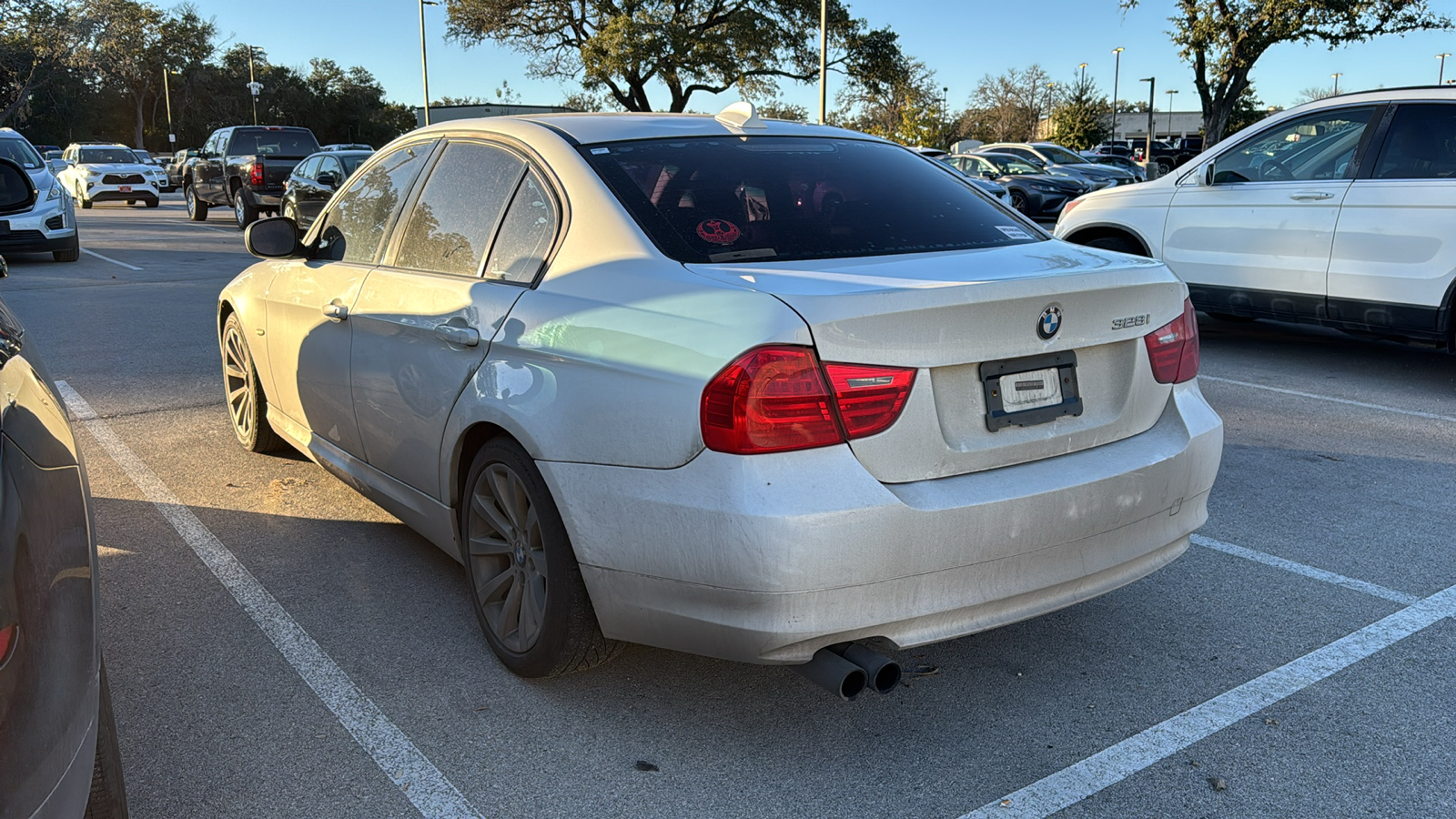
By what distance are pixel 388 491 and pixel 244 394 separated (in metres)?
1.98

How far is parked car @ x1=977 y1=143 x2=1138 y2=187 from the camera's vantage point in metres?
25.6

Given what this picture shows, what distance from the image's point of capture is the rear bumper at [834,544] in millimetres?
2568

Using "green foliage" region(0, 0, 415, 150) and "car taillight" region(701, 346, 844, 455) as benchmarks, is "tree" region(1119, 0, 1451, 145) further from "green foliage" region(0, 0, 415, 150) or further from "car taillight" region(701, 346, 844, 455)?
Answer: "green foliage" region(0, 0, 415, 150)

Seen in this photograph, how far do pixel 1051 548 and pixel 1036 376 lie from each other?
430 millimetres

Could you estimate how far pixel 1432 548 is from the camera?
4340 millimetres

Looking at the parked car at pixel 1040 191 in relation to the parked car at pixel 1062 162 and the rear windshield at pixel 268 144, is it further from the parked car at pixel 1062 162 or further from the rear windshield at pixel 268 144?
the rear windshield at pixel 268 144

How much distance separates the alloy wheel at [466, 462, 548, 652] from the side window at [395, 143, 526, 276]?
2.34 feet

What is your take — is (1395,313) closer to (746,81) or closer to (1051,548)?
(1051,548)

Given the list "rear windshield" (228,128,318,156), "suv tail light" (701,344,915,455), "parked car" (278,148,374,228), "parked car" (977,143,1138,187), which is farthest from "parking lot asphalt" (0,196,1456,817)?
"parked car" (977,143,1138,187)

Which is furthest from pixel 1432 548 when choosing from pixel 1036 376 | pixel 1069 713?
pixel 1036 376

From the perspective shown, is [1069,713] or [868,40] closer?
[1069,713]

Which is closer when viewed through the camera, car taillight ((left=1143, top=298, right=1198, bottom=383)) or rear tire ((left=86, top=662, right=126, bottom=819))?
rear tire ((left=86, top=662, right=126, bottom=819))

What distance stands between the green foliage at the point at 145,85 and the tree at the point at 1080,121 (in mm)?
43679

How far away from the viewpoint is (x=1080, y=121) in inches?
2963
